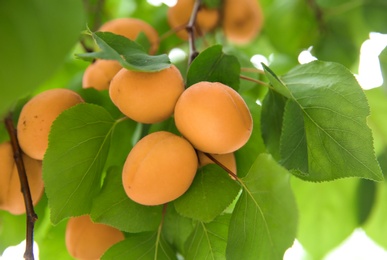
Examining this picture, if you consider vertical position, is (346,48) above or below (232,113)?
below

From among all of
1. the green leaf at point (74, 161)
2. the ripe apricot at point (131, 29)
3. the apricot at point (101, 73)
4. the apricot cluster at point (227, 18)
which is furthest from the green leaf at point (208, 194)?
the apricot cluster at point (227, 18)

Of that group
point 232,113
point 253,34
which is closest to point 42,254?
point 232,113

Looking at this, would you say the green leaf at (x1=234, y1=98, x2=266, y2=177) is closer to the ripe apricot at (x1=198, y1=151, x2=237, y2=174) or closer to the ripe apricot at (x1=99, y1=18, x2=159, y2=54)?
the ripe apricot at (x1=198, y1=151, x2=237, y2=174)

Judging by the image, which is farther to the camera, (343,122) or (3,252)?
(3,252)

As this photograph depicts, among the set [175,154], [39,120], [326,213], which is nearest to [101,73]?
[39,120]

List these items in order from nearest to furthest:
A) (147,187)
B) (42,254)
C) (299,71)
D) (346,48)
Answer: (147,187) → (299,71) → (42,254) → (346,48)

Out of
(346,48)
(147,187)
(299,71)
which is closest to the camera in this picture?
(147,187)

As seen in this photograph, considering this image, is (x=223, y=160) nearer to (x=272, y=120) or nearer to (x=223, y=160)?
(x=223, y=160)

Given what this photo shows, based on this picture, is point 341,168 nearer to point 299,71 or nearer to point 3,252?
point 299,71
